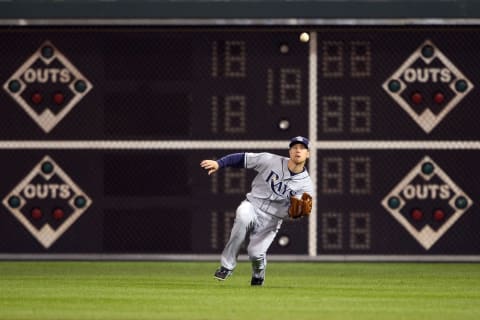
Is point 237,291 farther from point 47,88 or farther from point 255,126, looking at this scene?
point 47,88

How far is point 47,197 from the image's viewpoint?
60.1 feet

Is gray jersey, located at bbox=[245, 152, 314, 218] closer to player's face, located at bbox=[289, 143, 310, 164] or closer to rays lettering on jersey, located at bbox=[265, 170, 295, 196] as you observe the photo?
rays lettering on jersey, located at bbox=[265, 170, 295, 196]

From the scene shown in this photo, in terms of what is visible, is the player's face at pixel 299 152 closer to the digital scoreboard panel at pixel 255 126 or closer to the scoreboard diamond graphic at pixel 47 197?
the digital scoreboard panel at pixel 255 126

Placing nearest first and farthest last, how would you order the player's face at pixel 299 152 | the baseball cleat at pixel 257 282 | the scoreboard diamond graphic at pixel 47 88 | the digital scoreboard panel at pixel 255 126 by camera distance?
the player's face at pixel 299 152 → the baseball cleat at pixel 257 282 → the digital scoreboard panel at pixel 255 126 → the scoreboard diamond graphic at pixel 47 88

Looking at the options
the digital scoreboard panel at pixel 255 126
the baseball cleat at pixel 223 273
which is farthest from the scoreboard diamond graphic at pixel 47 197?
the baseball cleat at pixel 223 273

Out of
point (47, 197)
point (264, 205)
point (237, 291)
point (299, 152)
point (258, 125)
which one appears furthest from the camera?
point (47, 197)

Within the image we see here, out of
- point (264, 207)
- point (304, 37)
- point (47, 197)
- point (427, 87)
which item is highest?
point (304, 37)

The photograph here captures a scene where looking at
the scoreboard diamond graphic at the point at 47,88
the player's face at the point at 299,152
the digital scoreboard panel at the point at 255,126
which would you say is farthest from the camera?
the scoreboard diamond graphic at the point at 47,88

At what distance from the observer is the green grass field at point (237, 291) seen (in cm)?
1152

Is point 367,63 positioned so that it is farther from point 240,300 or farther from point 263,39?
point 240,300

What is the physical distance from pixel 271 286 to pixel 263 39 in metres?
4.48

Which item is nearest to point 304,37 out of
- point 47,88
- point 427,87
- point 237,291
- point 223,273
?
point 427,87

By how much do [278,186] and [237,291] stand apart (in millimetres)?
1313

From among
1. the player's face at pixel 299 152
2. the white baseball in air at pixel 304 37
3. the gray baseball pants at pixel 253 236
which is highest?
the white baseball in air at pixel 304 37
